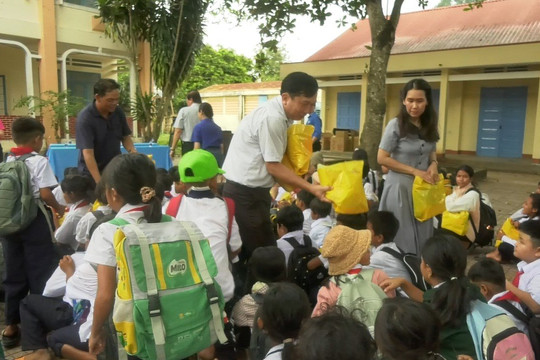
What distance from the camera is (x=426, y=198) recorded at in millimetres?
3037

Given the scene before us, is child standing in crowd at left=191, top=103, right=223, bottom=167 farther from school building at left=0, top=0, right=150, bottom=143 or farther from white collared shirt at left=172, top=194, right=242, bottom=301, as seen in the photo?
school building at left=0, top=0, right=150, bottom=143

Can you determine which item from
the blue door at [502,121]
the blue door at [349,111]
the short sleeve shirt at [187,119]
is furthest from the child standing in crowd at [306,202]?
the blue door at [349,111]

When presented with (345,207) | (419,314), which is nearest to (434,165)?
(345,207)

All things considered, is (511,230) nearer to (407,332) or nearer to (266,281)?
(266,281)

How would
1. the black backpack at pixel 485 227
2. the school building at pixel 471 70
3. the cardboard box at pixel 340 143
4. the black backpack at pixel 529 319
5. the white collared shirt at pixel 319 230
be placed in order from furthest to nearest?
1. the cardboard box at pixel 340 143
2. the school building at pixel 471 70
3. the black backpack at pixel 485 227
4. the white collared shirt at pixel 319 230
5. the black backpack at pixel 529 319

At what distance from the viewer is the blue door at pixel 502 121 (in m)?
13.6

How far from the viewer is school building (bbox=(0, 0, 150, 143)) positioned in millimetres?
10930

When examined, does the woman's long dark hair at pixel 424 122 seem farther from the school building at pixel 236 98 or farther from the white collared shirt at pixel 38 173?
the school building at pixel 236 98

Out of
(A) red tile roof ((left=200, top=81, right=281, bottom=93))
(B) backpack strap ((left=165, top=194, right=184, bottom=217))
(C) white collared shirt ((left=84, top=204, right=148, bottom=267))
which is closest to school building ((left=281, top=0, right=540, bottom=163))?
(A) red tile roof ((left=200, top=81, right=281, bottom=93))

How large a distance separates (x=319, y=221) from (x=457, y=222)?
1.75 m

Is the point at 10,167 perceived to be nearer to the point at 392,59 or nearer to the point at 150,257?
the point at 150,257

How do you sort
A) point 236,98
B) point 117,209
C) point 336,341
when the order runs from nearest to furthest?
1. point 336,341
2. point 117,209
3. point 236,98

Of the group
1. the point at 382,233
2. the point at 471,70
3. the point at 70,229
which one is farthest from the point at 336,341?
the point at 471,70

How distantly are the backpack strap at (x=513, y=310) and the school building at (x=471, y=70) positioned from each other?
35.0 ft
